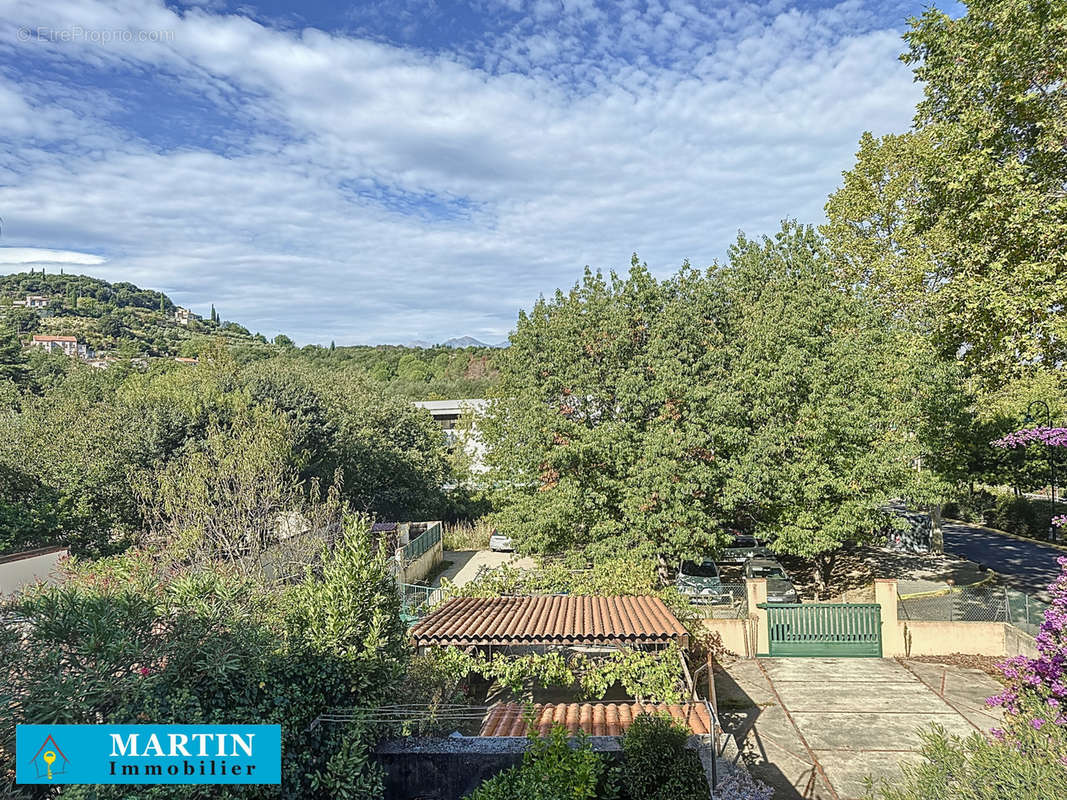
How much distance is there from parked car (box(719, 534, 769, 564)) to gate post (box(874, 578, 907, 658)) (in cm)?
522

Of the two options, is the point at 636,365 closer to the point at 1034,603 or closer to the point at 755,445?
the point at 755,445

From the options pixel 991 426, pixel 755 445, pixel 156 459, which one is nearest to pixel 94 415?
pixel 156 459

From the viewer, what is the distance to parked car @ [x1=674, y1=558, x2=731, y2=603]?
15.3 meters

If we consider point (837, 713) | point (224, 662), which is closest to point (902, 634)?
point (837, 713)

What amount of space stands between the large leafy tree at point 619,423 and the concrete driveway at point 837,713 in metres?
3.59

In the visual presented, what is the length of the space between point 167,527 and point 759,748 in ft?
45.7

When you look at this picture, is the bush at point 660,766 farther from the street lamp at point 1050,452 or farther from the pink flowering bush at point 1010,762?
the street lamp at point 1050,452

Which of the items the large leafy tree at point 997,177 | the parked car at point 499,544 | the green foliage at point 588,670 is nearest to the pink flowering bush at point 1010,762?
the green foliage at point 588,670

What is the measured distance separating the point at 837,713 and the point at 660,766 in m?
6.24

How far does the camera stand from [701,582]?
16.0m

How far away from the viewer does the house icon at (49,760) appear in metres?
5.36

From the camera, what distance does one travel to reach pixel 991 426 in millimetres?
20125

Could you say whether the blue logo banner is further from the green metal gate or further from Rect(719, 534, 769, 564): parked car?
Rect(719, 534, 769, 564): parked car

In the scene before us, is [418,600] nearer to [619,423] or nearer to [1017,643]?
[619,423]
